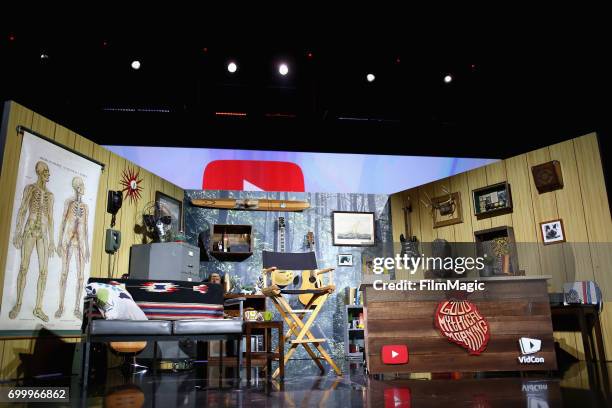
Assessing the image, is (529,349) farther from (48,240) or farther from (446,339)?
(48,240)

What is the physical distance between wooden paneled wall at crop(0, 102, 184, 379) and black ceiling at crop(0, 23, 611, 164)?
1.14 metres

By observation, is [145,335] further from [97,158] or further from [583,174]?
[583,174]

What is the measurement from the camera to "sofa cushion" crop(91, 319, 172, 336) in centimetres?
358

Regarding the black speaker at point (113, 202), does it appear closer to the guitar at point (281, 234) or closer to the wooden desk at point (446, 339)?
the guitar at point (281, 234)

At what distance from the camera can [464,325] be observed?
4.19 m

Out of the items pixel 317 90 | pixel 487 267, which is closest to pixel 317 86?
pixel 317 90

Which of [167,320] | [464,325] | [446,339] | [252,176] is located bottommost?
[446,339]

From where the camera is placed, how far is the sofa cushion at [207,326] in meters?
3.81

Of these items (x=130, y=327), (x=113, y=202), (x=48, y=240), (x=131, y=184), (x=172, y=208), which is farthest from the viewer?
(x=172, y=208)

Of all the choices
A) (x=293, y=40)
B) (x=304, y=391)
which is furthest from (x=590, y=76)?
(x=304, y=391)

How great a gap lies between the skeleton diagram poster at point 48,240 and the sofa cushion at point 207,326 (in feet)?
5.90

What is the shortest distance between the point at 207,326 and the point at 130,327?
1.92 feet

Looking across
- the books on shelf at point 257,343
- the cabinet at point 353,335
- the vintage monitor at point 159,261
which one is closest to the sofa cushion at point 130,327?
the vintage monitor at point 159,261

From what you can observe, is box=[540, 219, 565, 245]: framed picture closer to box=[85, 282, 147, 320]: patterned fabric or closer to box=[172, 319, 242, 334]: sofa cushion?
box=[172, 319, 242, 334]: sofa cushion
